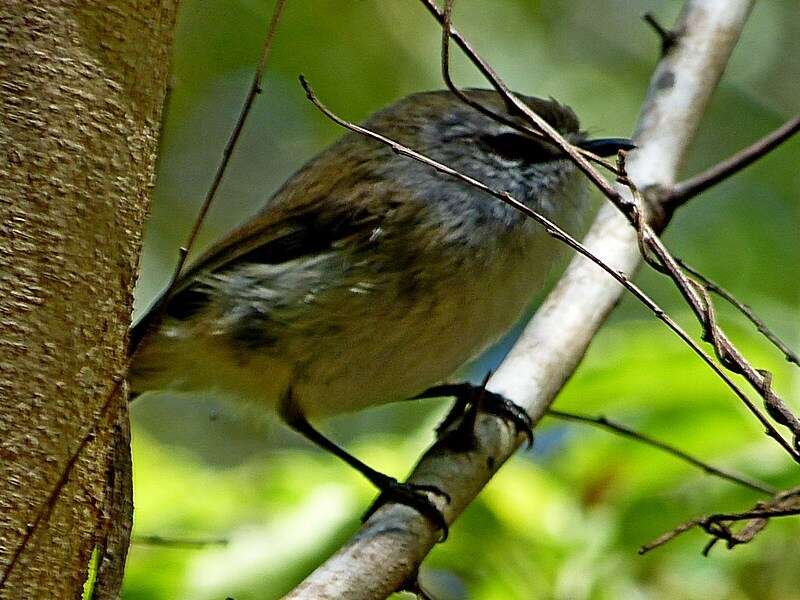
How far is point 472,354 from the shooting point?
3.30 meters

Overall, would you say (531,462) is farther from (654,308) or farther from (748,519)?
(654,308)

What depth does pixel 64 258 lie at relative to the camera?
1.66 metres

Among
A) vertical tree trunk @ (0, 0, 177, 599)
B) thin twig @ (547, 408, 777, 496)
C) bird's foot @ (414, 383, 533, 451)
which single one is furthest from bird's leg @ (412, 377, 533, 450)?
vertical tree trunk @ (0, 0, 177, 599)

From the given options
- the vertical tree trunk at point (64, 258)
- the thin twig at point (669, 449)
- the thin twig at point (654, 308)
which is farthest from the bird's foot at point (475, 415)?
the vertical tree trunk at point (64, 258)

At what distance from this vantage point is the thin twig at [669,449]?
99.7 inches

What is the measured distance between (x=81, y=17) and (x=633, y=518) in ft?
5.56

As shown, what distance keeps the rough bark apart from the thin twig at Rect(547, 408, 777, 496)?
0.47 feet

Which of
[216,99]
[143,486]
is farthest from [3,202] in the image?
[216,99]

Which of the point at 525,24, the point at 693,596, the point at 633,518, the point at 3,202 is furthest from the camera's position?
the point at 525,24

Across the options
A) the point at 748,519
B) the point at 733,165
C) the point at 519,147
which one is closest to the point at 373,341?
the point at 519,147

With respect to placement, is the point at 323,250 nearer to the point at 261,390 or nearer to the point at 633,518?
the point at 261,390

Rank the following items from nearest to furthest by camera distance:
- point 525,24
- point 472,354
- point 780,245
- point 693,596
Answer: point 693,596 → point 472,354 → point 780,245 → point 525,24

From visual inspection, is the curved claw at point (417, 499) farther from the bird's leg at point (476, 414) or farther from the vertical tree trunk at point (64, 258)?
the vertical tree trunk at point (64, 258)

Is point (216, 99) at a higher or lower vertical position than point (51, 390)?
higher
